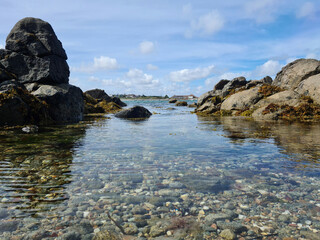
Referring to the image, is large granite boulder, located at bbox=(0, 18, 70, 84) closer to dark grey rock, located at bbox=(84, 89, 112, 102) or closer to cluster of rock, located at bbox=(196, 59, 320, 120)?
cluster of rock, located at bbox=(196, 59, 320, 120)

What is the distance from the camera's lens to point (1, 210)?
163 inches

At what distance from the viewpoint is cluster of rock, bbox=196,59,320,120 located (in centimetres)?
2156

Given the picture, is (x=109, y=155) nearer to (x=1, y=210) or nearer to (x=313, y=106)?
(x=1, y=210)

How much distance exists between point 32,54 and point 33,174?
18881mm

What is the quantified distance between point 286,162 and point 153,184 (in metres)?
4.45

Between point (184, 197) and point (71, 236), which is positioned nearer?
point (71, 236)

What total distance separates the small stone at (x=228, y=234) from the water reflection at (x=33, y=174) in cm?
320

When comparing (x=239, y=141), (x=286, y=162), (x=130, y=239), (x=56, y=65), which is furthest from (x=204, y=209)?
(x=56, y=65)

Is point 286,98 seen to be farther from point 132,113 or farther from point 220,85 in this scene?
point 220,85

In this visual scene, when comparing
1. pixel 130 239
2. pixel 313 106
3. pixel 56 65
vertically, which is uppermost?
pixel 56 65

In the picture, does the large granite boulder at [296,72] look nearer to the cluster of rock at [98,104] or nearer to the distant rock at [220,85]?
the distant rock at [220,85]

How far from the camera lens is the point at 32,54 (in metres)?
21.2

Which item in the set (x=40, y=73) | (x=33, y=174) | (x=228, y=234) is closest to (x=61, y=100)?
(x=40, y=73)

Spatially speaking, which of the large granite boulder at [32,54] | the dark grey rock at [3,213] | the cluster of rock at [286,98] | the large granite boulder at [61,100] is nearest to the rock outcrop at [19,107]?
the large granite boulder at [61,100]
